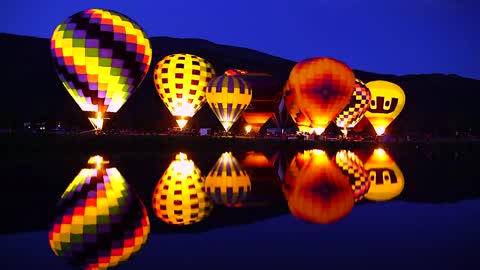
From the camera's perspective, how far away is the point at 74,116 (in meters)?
63.2

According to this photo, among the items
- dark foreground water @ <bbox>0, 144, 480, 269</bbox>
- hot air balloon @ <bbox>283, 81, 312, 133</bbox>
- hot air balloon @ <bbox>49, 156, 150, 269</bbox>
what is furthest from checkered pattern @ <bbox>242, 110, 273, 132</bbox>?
hot air balloon @ <bbox>49, 156, 150, 269</bbox>

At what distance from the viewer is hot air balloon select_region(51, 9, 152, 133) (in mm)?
25531

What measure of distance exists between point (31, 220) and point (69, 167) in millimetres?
8964

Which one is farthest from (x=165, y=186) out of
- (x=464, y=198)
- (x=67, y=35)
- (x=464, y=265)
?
(x=67, y=35)

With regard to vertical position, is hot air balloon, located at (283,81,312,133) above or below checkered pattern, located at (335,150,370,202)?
above

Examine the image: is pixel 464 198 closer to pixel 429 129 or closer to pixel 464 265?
pixel 464 265

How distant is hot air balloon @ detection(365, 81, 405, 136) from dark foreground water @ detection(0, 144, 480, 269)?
3058 cm

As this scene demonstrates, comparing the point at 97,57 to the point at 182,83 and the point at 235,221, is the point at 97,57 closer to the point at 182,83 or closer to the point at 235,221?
the point at 182,83

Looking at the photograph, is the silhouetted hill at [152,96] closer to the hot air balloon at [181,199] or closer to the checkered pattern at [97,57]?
the checkered pattern at [97,57]

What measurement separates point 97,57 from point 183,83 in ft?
32.8

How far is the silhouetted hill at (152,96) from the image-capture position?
6375 centimetres

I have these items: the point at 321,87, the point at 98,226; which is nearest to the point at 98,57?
the point at 321,87

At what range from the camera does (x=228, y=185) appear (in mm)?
13594

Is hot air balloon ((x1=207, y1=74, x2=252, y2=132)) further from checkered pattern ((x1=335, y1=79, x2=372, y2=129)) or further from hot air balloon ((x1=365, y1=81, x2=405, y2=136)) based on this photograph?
hot air balloon ((x1=365, y1=81, x2=405, y2=136))
